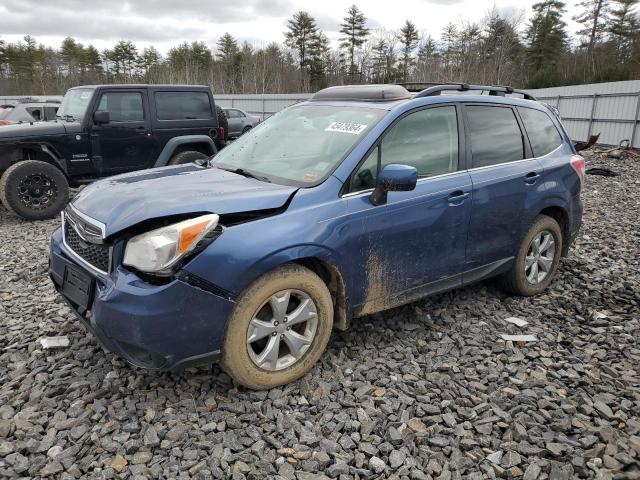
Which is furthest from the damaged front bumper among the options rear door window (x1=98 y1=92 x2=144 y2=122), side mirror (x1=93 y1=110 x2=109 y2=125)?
rear door window (x1=98 y1=92 x2=144 y2=122)

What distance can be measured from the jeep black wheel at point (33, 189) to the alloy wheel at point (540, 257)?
674 centimetres

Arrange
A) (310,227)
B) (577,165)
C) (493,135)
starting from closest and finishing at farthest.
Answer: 1. (310,227)
2. (493,135)
3. (577,165)

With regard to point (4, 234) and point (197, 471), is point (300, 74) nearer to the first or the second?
point (4, 234)

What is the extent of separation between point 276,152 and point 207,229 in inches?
49.2

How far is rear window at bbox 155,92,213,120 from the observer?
871 cm

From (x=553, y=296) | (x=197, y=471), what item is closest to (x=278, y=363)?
(x=197, y=471)

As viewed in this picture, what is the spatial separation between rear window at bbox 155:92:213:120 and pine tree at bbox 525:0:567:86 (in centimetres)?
4049

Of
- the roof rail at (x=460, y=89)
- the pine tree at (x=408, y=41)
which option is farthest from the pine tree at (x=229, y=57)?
the roof rail at (x=460, y=89)

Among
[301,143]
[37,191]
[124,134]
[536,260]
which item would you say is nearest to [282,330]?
[301,143]

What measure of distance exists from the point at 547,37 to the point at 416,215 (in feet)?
154

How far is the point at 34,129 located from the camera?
7660mm

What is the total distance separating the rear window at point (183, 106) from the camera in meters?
8.71

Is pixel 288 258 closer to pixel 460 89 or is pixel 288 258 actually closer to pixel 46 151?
pixel 460 89

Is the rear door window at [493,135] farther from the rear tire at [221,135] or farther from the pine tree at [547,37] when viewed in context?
the pine tree at [547,37]
